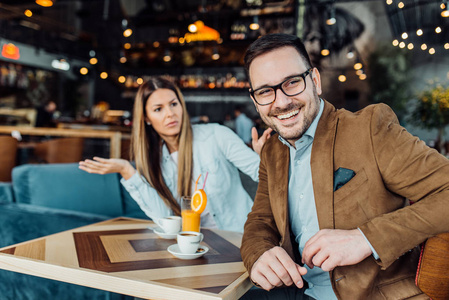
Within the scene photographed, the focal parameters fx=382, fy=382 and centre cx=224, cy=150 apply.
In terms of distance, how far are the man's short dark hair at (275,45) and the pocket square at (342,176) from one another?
1.41ft

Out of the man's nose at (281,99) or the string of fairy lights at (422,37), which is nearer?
the man's nose at (281,99)

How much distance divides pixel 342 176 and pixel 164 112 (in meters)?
1.33

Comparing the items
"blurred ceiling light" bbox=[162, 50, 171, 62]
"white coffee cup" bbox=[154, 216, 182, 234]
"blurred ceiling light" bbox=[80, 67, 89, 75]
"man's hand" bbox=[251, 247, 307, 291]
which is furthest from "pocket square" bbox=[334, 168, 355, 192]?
"blurred ceiling light" bbox=[80, 67, 89, 75]

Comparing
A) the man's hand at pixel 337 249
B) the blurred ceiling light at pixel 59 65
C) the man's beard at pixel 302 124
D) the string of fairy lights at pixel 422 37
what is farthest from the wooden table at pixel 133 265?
the blurred ceiling light at pixel 59 65

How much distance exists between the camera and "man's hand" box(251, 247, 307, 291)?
46.4 inches

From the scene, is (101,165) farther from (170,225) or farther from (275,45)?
(275,45)

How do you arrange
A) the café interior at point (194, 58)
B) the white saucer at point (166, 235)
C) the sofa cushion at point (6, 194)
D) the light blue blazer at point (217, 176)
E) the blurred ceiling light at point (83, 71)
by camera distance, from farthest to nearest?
the blurred ceiling light at point (83, 71), the café interior at point (194, 58), the sofa cushion at point (6, 194), the light blue blazer at point (217, 176), the white saucer at point (166, 235)

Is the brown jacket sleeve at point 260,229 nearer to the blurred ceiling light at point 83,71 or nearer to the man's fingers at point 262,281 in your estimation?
the man's fingers at point 262,281

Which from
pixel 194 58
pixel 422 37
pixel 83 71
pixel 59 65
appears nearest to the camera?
pixel 422 37

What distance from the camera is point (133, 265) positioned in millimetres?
1348

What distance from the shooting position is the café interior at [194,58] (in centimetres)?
690

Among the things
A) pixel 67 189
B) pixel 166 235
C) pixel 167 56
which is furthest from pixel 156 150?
pixel 167 56

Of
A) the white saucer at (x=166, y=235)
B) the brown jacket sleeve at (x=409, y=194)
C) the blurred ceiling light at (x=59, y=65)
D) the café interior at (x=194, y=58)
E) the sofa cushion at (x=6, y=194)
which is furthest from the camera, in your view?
the blurred ceiling light at (x=59, y=65)

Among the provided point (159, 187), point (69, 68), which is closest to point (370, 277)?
point (159, 187)
